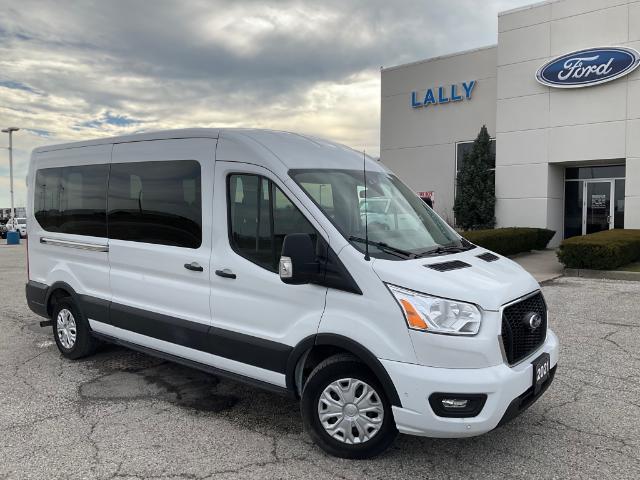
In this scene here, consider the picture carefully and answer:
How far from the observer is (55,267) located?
590 centimetres

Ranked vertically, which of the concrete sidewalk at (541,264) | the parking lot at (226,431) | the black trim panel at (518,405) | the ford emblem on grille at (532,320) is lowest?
the parking lot at (226,431)

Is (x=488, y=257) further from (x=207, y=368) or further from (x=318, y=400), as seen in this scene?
(x=207, y=368)

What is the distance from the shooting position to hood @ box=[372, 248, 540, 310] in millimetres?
3199

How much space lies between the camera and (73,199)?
570cm

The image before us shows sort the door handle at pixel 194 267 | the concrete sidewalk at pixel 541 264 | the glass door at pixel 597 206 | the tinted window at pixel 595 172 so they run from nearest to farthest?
the door handle at pixel 194 267
the concrete sidewalk at pixel 541 264
the tinted window at pixel 595 172
the glass door at pixel 597 206

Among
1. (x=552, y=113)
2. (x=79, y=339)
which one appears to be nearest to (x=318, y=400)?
(x=79, y=339)

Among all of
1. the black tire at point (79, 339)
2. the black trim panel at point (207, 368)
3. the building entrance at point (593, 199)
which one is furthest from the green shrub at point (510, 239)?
the black trim panel at point (207, 368)

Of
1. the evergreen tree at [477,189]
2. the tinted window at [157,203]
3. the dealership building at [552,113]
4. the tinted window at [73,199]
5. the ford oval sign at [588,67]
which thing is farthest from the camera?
the evergreen tree at [477,189]

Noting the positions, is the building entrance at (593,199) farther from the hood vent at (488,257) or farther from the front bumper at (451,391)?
the front bumper at (451,391)

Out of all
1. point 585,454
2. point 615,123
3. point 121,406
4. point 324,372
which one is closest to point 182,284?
point 121,406

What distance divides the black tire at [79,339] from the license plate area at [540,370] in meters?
4.29

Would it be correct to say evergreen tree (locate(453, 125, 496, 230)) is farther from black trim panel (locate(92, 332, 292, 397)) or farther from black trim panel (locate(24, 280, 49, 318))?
black trim panel (locate(92, 332, 292, 397))

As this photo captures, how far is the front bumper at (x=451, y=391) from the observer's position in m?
3.12

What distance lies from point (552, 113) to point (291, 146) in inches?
659
